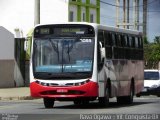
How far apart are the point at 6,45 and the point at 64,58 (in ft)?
73.4

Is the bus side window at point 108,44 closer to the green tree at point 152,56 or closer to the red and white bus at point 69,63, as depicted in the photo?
the red and white bus at point 69,63

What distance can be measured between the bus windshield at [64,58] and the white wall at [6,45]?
2124 cm

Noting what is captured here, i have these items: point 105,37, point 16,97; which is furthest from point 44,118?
point 16,97

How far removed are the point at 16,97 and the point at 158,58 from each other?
1514 inches

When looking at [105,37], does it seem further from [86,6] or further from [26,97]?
[86,6]

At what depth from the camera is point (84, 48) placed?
968 inches

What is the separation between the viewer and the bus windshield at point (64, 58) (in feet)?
80.0

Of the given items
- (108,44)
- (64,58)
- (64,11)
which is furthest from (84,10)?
(64,58)

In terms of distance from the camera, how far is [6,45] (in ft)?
152

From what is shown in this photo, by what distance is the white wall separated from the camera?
150 ft

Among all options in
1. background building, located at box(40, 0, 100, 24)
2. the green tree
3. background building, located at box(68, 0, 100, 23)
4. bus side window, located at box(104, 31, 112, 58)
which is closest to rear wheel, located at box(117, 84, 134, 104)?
bus side window, located at box(104, 31, 112, 58)

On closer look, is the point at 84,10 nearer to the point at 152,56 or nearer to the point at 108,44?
the point at 152,56

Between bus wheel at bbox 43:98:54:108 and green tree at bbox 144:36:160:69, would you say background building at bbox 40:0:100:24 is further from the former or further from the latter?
bus wheel at bbox 43:98:54:108

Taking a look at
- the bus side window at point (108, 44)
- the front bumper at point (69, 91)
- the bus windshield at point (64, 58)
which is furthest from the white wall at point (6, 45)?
the front bumper at point (69, 91)
